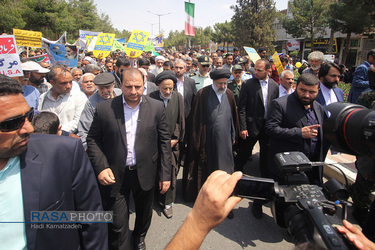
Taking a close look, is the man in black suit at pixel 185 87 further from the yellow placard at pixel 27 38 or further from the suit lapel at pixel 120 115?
the yellow placard at pixel 27 38

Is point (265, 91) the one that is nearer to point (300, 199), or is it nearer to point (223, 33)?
point (300, 199)

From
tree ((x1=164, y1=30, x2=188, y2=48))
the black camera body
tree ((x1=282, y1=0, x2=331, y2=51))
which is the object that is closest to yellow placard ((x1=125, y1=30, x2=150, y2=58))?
the black camera body

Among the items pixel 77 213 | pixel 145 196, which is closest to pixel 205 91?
pixel 145 196

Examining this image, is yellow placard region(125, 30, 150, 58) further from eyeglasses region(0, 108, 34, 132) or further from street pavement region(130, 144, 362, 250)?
eyeglasses region(0, 108, 34, 132)

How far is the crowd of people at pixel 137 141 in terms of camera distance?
1.14 m

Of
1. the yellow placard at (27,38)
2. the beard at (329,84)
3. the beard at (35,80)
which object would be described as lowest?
the beard at (35,80)

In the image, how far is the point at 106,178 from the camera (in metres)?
2.10

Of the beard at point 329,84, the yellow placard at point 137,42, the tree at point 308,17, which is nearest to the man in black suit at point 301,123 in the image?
the beard at point 329,84

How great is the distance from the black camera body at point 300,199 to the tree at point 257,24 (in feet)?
66.3

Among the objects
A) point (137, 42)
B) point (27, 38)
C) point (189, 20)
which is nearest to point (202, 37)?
point (189, 20)

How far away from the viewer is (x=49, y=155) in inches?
48.6

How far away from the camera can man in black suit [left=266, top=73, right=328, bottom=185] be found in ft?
8.13

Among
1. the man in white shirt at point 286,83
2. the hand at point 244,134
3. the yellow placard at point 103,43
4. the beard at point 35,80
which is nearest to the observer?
the hand at point 244,134

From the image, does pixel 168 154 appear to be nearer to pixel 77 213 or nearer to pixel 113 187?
pixel 113 187
